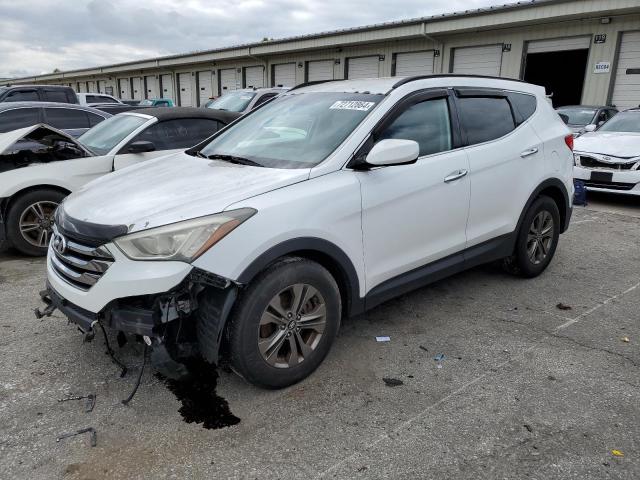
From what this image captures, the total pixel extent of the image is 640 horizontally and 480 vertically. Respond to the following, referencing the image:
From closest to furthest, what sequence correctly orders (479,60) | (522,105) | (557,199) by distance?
(522,105) → (557,199) → (479,60)

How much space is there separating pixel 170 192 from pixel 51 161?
353cm

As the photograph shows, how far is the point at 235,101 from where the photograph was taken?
1229 cm

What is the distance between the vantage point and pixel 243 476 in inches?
93.0

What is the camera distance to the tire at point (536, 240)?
15.3ft

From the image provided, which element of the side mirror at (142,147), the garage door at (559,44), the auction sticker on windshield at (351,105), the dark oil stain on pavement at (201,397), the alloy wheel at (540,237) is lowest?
the dark oil stain on pavement at (201,397)

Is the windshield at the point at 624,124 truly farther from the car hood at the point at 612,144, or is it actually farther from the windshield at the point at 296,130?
the windshield at the point at 296,130

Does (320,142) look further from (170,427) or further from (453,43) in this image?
(453,43)

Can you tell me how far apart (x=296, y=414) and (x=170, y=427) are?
665 millimetres

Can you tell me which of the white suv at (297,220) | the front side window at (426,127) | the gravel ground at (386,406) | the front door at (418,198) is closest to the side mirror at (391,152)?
the white suv at (297,220)

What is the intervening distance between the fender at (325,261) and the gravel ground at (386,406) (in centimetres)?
45

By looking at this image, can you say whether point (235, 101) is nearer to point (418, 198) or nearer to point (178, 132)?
point (178, 132)

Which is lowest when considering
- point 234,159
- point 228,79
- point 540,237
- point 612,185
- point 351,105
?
point 612,185

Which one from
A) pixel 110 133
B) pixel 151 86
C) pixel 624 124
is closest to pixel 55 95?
pixel 110 133

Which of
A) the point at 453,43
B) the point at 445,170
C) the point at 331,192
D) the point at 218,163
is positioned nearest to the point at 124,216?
the point at 218,163
